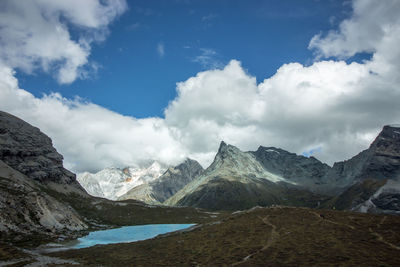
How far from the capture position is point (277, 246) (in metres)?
58.9

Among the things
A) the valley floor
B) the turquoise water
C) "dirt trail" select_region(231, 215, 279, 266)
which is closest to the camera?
the valley floor

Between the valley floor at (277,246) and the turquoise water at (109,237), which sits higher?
the valley floor at (277,246)

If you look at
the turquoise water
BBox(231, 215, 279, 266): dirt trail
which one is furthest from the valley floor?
the turquoise water

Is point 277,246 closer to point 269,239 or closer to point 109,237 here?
point 269,239

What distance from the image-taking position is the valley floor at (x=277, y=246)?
49606 mm

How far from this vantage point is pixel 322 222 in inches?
2990

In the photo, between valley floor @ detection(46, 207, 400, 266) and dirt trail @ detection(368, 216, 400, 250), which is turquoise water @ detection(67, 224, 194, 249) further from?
dirt trail @ detection(368, 216, 400, 250)

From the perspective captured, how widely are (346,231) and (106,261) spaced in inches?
2237

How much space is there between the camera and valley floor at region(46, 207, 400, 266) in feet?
163

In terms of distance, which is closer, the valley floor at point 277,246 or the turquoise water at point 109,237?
the valley floor at point 277,246

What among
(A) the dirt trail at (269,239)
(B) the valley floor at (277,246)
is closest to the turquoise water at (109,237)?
(B) the valley floor at (277,246)

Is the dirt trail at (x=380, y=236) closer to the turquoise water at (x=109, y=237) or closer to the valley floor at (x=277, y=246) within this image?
the valley floor at (x=277, y=246)

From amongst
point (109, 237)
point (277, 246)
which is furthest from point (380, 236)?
point (109, 237)

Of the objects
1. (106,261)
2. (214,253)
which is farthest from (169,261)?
(106,261)
